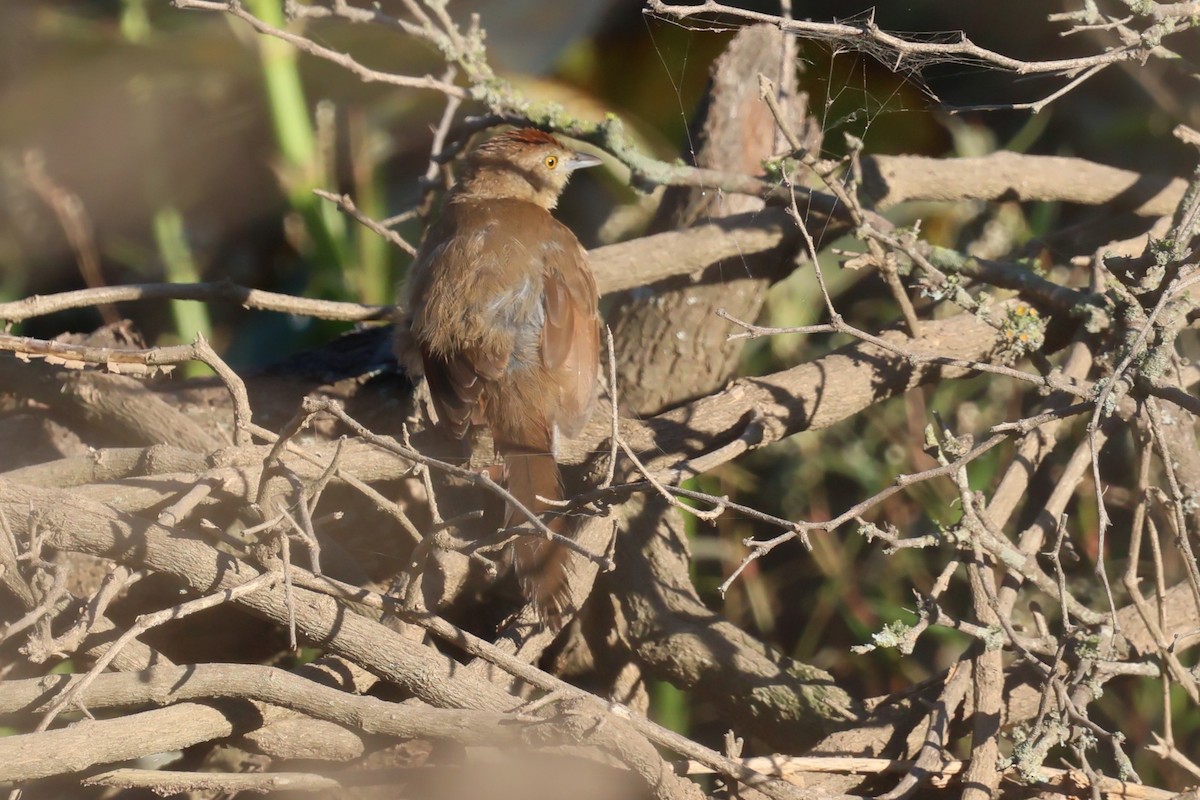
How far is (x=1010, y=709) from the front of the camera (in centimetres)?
289

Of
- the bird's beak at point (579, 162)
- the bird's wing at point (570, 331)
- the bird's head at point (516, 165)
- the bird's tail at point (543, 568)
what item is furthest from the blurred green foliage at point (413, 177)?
the bird's tail at point (543, 568)

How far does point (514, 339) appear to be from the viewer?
353 centimetres

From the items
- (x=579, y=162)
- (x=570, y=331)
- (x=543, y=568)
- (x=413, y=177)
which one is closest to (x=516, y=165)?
(x=579, y=162)

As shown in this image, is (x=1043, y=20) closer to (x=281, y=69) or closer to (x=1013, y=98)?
(x=1013, y=98)

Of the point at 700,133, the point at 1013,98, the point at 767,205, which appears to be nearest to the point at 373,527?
the point at 767,205

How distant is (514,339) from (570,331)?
17cm

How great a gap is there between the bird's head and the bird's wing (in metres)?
0.61

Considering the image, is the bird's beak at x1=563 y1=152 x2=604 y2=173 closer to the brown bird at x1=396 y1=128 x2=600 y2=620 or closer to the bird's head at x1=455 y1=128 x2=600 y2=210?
the bird's head at x1=455 y1=128 x2=600 y2=210

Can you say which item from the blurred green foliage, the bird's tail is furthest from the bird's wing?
the blurred green foliage

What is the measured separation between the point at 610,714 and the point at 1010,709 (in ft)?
3.66

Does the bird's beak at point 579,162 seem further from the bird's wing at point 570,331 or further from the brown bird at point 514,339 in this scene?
the bird's wing at point 570,331

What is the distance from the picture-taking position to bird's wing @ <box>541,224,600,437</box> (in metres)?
3.45

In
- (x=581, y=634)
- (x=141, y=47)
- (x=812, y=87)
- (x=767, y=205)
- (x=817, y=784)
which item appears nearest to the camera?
(x=817, y=784)

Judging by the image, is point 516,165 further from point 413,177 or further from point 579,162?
point 413,177
